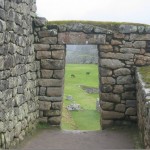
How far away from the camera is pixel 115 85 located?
1140cm

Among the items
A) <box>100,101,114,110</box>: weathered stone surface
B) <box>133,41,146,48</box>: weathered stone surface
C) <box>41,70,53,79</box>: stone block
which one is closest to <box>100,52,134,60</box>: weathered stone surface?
<box>133,41,146,48</box>: weathered stone surface

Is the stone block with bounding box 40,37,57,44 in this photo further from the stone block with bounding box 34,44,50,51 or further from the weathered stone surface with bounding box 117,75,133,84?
the weathered stone surface with bounding box 117,75,133,84

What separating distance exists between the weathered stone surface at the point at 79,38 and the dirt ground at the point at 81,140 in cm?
266

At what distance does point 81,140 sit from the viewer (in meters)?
10.1

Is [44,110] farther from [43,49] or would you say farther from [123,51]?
[123,51]

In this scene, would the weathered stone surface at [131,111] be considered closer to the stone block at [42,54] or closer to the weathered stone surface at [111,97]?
the weathered stone surface at [111,97]

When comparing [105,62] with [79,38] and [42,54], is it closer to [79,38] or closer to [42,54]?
[79,38]

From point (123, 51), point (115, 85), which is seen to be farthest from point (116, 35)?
point (115, 85)

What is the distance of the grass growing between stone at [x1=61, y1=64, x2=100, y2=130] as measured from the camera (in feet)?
49.8

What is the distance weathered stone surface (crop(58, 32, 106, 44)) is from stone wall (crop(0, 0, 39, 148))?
93 centimetres

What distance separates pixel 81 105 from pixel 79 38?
872 centimetres

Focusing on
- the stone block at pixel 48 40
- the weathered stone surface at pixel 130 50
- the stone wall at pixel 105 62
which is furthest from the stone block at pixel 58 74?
the weathered stone surface at pixel 130 50

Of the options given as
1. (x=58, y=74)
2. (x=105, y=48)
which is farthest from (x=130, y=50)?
(x=58, y=74)

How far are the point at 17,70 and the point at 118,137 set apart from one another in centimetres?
340
